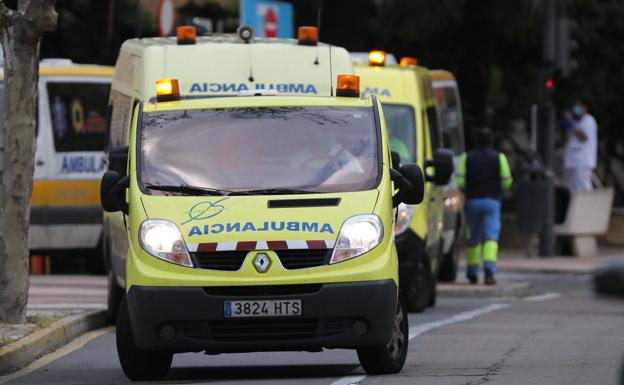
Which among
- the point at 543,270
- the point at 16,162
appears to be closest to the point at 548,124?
the point at 543,270

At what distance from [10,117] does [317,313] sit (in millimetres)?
4529

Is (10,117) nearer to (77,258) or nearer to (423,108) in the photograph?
(423,108)

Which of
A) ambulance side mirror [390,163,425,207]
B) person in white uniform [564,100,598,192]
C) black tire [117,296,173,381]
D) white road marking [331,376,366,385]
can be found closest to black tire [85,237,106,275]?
person in white uniform [564,100,598,192]

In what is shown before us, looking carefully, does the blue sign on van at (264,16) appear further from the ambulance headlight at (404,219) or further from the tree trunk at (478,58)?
the tree trunk at (478,58)

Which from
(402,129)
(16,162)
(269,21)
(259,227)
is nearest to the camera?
(259,227)

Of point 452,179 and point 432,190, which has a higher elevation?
point 432,190

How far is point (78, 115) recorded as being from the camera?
22438 mm

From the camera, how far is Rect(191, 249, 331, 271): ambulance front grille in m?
11.1

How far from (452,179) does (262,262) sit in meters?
10.7

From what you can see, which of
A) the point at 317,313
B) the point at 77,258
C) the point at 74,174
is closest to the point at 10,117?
the point at 317,313

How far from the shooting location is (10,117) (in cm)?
1470

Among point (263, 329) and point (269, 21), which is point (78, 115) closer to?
point (269, 21)

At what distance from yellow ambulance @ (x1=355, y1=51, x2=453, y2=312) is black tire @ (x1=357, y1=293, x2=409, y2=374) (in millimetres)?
5476

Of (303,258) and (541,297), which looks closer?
(303,258)
